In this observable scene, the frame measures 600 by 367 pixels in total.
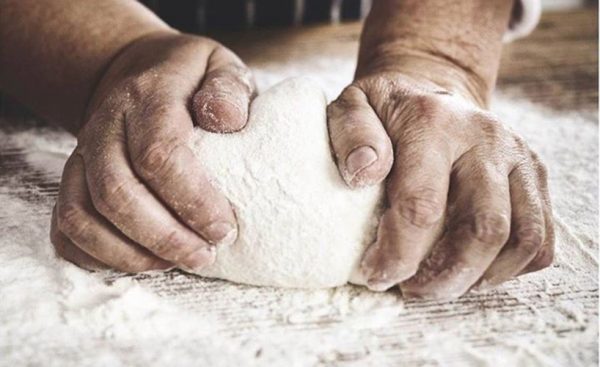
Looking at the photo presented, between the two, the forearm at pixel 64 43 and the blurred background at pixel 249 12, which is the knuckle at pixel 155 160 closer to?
the forearm at pixel 64 43

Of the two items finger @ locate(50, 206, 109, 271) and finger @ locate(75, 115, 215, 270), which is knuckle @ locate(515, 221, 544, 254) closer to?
finger @ locate(75, 115, 215, 270)

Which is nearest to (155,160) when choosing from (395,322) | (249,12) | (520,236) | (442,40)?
(395,322)

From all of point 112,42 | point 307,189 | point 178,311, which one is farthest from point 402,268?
point 112,42

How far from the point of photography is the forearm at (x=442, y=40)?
1.25m

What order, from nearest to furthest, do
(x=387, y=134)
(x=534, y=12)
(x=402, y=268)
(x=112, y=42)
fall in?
(x=402, y=268)
(x=387, y=134)
(x=112, y=42)
(x=534, y=12)

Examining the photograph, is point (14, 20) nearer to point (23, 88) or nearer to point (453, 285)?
point (23, 88)

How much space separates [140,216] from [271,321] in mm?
229

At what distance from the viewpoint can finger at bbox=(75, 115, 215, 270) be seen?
0.88 m

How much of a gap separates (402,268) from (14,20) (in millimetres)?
987

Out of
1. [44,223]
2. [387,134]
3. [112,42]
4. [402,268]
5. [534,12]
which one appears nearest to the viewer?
[402,268]

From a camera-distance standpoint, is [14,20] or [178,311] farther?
[14,20]

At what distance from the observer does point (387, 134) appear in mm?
971

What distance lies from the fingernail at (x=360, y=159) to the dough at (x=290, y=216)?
37 mm

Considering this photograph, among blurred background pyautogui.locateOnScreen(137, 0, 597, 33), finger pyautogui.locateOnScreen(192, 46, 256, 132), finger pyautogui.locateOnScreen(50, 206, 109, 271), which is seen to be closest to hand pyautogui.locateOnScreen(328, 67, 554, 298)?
finger pyautogui.locateOnScreen(192, 46, 256, 132)
